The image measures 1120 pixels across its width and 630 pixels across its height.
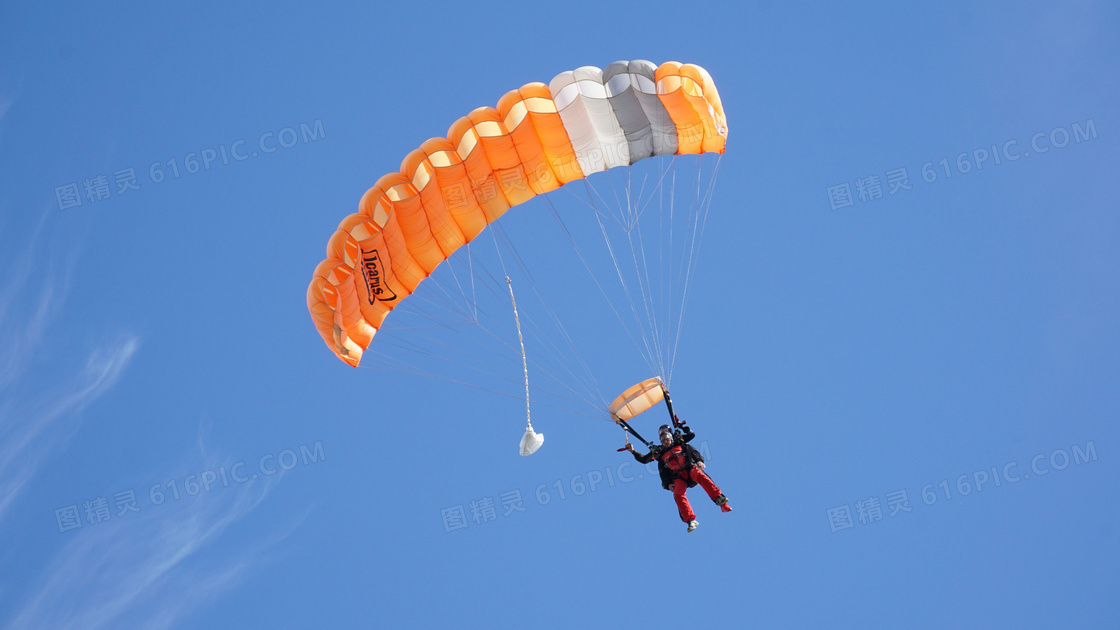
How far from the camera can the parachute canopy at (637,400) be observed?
48.2ft

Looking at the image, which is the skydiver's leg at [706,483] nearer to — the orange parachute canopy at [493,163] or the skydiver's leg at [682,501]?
the skydiver's leg at [682,501]

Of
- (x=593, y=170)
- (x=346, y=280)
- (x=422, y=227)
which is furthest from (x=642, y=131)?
(x=346, y=280)

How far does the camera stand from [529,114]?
47.5 ft

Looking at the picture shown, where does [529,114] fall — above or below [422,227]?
above

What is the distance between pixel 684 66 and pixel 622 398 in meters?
4.72

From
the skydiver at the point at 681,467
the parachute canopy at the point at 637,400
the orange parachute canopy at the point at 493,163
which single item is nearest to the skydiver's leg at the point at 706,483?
the skydiver at the point at 681,467

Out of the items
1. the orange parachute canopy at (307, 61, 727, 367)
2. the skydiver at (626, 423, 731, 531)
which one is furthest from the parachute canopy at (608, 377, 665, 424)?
the orange parachute canopy at (307, 61, 727, 367)

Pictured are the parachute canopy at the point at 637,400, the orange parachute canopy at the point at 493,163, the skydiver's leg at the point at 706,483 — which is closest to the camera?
the skydiver's leg at the point at 706,483

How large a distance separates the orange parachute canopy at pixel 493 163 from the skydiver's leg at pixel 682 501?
4.58 metres

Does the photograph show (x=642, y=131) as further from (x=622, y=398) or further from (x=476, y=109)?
(x=622, y=398)

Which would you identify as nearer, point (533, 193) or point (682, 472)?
point (682, 472)

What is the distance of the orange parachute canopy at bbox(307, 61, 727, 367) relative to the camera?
47.3ft

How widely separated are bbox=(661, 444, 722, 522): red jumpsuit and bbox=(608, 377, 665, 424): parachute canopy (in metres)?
0.83

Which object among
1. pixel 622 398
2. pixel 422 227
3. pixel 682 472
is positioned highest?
pixel 422 227
